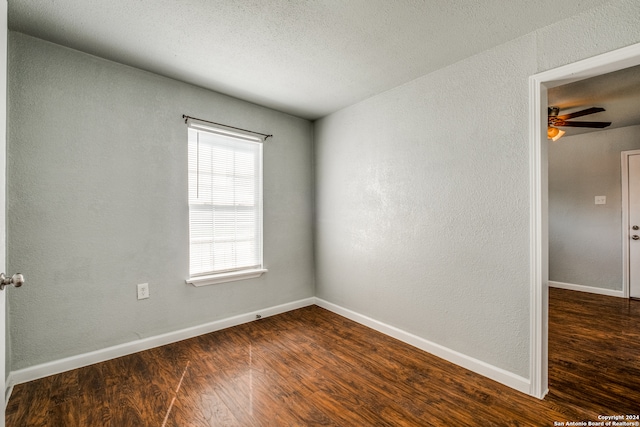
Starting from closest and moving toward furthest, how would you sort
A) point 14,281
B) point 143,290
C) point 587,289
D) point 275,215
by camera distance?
point 14,281
point 143,290
point 275,215
point 587,289

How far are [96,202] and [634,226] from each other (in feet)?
20.7

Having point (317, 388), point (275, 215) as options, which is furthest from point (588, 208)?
point (317, 388)

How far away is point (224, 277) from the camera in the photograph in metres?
2.98

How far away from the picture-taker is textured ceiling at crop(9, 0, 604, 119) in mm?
1732

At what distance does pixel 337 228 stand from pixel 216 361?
184 cm

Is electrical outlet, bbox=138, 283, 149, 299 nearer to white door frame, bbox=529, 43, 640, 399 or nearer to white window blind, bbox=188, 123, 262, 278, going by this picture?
white window blind, bbox=188, 123, 262, 278

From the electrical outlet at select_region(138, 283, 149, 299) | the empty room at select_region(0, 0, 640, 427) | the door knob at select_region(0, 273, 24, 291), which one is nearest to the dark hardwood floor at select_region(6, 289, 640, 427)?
the empty room at select_region(0, 0, 640, 427)

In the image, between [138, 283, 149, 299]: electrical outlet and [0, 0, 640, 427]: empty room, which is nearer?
[0, 0, 640, 427]: empty room

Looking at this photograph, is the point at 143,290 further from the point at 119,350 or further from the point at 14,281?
the point at 14,281

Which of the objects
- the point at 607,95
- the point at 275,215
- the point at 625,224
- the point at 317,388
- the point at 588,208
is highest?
the point at 607,95

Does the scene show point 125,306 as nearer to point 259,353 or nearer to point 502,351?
point 259,353

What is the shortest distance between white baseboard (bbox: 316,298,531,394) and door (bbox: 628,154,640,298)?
3.60 m

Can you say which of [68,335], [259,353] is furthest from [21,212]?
[259,353]

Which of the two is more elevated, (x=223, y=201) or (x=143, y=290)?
(x=223, y=201)
